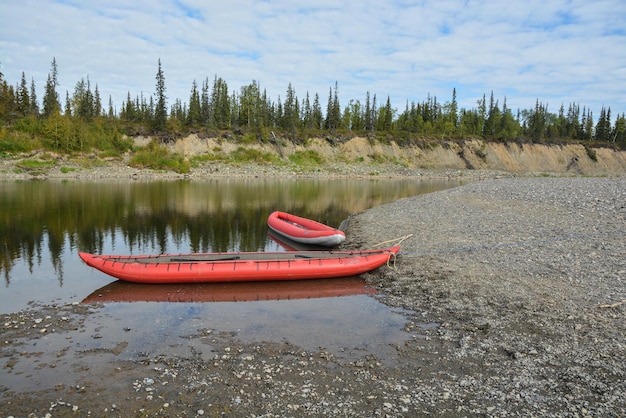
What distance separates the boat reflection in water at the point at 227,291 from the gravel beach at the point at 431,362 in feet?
3.75

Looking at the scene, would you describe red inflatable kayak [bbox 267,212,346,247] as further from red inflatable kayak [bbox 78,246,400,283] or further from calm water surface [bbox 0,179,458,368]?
Answer: red inflatable kayak [bbox 78,246,400,283]

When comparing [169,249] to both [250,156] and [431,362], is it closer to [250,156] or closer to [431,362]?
[431,362]

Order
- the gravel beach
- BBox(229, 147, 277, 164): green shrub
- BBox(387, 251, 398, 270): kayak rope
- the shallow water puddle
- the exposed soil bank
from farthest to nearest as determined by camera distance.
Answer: BBox(229, 147, 277, 164): green shrub < the exposed soil bank < BBox(387, 251, 398, 270): kayak rope < the shallow water puddle < the gravel beach

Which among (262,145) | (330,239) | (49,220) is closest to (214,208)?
(49,220)

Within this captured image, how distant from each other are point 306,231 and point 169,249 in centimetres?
696

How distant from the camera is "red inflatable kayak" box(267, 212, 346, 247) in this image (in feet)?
68.9

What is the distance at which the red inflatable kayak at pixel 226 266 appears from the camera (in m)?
15.1

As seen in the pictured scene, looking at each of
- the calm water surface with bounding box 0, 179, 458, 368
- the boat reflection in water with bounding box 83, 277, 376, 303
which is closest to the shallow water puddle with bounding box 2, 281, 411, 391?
the calm water surface with bounding box 0, 179, 458, 368

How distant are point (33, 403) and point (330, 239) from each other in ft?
48.3

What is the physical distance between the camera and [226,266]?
606 inches

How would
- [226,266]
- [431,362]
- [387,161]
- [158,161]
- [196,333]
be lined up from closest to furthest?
1. [431,362]
2. [196,333]
3. [226,266]
4. [158,161]
5. [387,161]

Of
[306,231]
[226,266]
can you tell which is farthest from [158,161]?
[226,266]

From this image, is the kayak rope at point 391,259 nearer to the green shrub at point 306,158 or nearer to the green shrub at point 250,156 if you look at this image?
the green shrub at point 250,156

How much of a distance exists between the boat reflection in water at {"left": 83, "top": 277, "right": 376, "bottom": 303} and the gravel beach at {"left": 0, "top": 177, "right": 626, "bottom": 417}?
1142 millimetres
